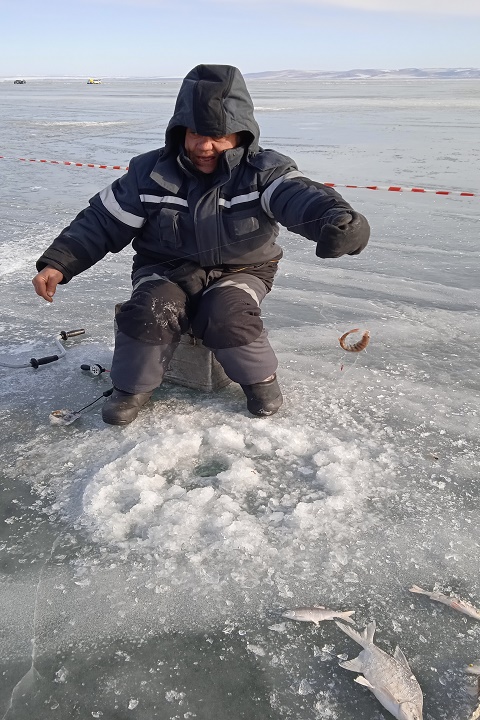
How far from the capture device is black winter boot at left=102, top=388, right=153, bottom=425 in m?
2.46

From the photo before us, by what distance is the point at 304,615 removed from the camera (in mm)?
1554

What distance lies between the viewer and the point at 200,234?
A: 2547mm

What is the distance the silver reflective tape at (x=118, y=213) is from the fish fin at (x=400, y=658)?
78.3 inches

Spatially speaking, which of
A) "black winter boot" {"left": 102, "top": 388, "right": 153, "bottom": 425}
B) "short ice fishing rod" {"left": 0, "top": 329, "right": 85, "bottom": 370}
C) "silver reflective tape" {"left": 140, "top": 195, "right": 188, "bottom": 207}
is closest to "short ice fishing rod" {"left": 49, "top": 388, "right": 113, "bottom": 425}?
"black winter boot" {"left": 102, "top": 388, "right": 153, "bottom": 425}

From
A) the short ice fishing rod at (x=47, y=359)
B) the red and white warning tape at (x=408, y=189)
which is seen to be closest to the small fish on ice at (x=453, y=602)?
the short ice fishing rod at (x=47, y=359)

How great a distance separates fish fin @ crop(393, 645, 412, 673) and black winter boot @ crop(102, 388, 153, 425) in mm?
1388

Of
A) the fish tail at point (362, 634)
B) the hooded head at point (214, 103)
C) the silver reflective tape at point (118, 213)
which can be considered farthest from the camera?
the silver reflective tape at point (118, 213)

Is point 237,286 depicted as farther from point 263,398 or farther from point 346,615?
point 346,615

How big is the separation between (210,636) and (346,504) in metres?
0.65

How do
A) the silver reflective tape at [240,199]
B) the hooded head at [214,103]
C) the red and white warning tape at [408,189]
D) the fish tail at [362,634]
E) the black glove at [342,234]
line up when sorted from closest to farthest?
the fish tail at [362,634] < the black glove at [342,234] < the hooded head at [214,103] < the silver reflective tape at [240,199] < the red and white warning tape at [408,189]

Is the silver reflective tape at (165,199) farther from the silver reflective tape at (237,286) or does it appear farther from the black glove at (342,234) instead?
the black glove at (342,234)

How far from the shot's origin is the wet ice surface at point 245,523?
1414 millimetres

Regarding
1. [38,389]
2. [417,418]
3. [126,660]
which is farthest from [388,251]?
[126,660]

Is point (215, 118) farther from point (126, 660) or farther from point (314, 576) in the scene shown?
point (126, 660)
